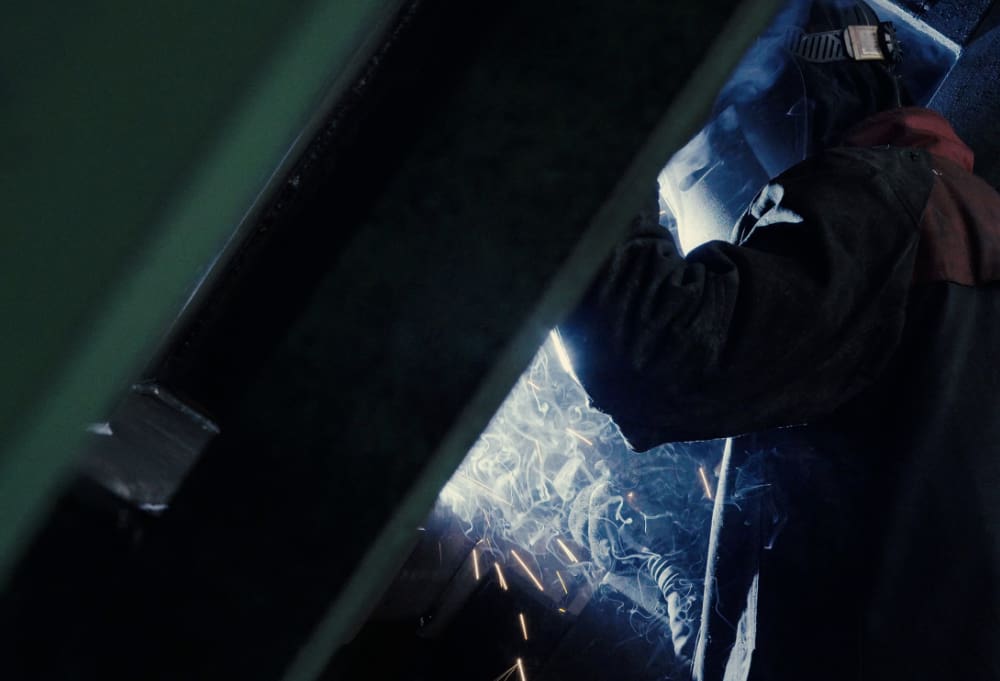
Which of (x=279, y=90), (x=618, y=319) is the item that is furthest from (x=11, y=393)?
(x=618, y=319)

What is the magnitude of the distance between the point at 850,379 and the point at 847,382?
1 cm

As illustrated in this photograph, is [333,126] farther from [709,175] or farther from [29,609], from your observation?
[709,175]

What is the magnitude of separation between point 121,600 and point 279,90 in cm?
56

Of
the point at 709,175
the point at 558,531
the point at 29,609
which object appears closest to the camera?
the point at 29,609

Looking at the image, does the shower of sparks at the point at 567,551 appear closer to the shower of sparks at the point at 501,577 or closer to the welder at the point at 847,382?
the shower of sparks at the point at 501,577

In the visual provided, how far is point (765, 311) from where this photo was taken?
1456 mm

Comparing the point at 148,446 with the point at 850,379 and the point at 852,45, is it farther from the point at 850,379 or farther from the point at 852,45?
the point at 852,45

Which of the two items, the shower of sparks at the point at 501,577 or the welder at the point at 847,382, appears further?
the shower of sparks at the point at 501,577

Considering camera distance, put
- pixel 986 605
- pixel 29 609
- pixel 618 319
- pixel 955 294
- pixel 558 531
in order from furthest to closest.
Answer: pixel 558 531 < pixel 955 294 < pixel 986 605 < pixel 618 319 < pixel 29 609

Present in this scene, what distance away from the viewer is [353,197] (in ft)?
2.40

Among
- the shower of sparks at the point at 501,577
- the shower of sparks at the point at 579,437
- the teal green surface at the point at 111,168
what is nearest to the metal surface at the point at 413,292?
the teal green surface at the point at 111,168

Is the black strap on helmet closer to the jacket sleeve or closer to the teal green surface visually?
the jacket sleeve

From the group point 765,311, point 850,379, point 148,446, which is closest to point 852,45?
point 850,379

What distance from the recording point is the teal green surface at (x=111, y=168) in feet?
1.18
